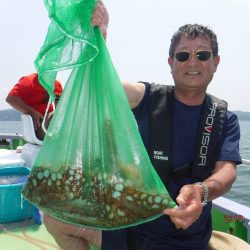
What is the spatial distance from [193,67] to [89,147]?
2.71ft

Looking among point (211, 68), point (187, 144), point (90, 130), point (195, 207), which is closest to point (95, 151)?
point (90, 130)

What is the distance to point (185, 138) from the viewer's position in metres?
2.02

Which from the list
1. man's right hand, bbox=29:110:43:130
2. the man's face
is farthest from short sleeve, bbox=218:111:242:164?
man's right hand, bbox=29:110:43:130

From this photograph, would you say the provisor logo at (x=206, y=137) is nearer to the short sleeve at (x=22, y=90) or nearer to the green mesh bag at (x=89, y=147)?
the green mesh bag at (x=89, y=147)

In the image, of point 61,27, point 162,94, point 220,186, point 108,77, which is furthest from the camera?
point 162,94

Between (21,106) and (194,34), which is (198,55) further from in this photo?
(21,106)

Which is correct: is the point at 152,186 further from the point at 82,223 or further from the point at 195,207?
the point at 82,223

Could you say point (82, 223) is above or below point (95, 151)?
below

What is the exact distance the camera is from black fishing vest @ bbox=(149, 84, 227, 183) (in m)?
1.97

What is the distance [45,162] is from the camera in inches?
62.1

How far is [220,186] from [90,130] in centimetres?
76

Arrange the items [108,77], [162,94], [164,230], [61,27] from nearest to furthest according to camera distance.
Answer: [61,27]
[108,77]
[164,230]
[162,94]

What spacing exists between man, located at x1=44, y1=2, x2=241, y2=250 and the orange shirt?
270 cm

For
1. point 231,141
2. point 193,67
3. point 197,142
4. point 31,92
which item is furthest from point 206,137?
point 31,92
